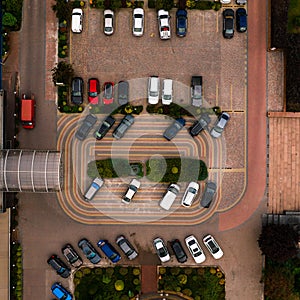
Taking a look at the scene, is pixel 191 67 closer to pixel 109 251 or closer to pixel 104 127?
pixel 104 127

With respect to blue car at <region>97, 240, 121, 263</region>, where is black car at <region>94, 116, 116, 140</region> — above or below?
above

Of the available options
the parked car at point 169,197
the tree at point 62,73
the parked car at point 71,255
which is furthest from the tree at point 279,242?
the tree at point 62,73

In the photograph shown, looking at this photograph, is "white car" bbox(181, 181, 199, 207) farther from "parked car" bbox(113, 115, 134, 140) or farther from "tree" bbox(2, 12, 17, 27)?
"tree" bbox(2, 12, 17, 27)

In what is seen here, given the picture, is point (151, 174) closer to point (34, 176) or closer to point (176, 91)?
point (176, 91)

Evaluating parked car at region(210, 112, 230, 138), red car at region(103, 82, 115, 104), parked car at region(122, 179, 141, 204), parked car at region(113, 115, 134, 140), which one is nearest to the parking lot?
parked car at region(210, 112, 230, 138)

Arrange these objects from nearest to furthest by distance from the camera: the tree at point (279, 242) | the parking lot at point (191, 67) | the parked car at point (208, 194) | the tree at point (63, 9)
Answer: the tree at point (279, 242)
the tree at point (63, 9)
the parked car at point (208, 194)
the parking lot at point (191, 67)

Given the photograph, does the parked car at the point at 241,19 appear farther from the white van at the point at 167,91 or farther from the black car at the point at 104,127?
the black car at the point at 104,127

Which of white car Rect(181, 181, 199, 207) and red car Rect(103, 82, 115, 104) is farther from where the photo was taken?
red car Rect(103, 82, 115, 104)
